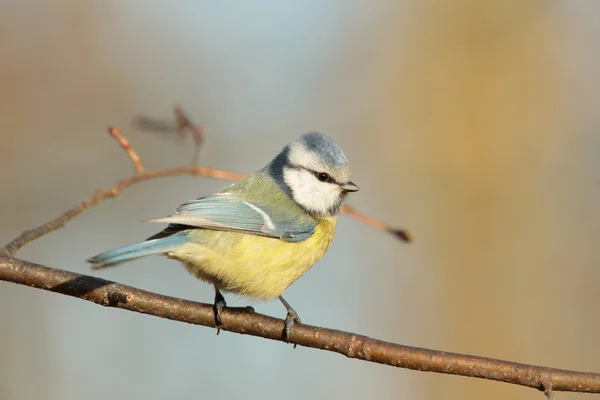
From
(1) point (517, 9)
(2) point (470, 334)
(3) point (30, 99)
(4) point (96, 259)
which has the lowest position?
(2) point (470, 334)

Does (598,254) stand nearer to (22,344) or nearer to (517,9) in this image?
(517,9)

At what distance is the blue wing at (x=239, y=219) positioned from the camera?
7.25 ft

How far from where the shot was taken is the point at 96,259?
1.76m

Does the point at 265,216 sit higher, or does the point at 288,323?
the point at 265,216

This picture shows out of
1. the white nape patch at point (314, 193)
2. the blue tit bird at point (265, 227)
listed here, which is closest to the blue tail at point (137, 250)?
the blue tit bird at point (265, 227)

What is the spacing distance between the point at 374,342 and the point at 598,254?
3.71 m

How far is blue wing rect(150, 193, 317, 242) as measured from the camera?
2209 millimetres

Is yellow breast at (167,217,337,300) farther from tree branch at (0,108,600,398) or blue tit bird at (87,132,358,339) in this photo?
tree branch at (0,108,600,398)

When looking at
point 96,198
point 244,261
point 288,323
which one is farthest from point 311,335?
point 96,198

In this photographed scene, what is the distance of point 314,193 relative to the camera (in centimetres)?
275

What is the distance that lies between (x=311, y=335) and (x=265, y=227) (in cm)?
53

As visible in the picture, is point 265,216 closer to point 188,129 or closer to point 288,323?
point 188,129

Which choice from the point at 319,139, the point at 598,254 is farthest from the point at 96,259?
the point at 598,254

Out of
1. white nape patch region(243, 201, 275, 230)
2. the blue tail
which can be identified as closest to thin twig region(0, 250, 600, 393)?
the blue tail
